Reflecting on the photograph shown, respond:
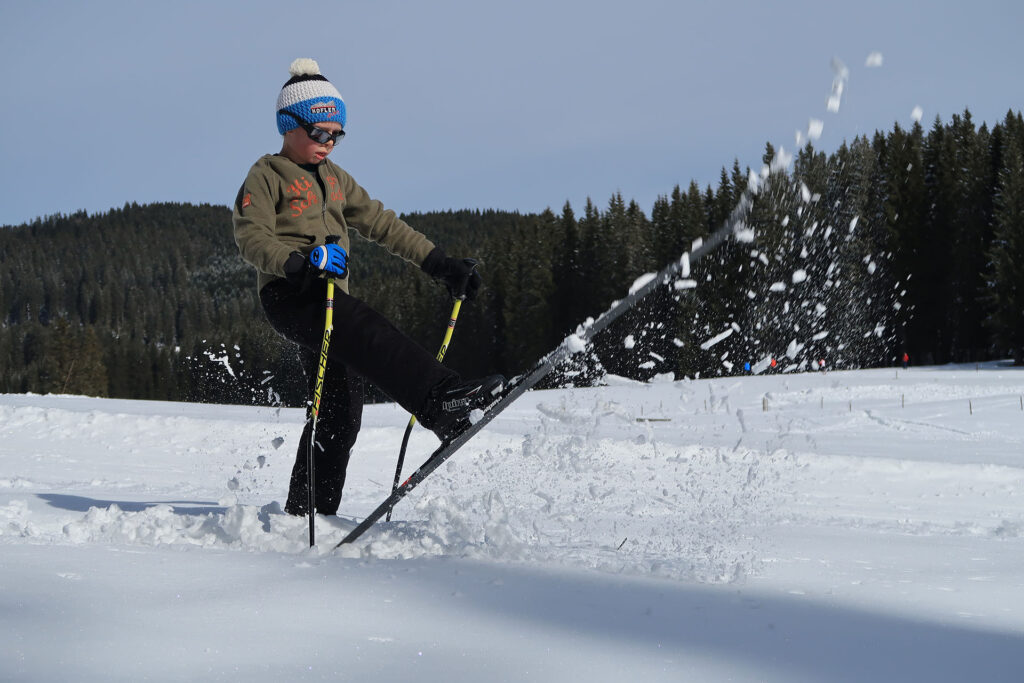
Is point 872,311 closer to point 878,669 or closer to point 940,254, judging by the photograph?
point 940,254

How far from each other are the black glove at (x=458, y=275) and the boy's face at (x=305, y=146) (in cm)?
73

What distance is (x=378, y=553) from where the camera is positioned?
3119mm

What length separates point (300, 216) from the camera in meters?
3.78

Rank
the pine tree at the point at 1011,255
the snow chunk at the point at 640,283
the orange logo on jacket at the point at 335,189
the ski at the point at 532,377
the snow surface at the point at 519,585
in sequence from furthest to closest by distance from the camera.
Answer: the pine tree at the point at 1011,255 → the orange logo on jacket at the point at 335,189 → the snow chunk at the point at 640,283 → the ski at the point at 532,377 → the snow surface at the point at 519,585

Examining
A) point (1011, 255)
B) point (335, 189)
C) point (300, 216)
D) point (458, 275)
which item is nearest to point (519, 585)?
point (458, 275)

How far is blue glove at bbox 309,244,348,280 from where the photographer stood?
3.26 m

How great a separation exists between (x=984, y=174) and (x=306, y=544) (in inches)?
1900

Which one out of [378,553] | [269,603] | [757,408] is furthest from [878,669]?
[757,408]

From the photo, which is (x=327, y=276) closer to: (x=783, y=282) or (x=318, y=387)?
(x=318, y=387)

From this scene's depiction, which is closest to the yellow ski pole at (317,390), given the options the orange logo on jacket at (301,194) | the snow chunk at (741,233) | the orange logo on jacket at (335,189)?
the orange logo on jacket at (301,194)

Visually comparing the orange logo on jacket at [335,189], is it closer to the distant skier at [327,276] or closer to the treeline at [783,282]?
the distant skier at [327,276]

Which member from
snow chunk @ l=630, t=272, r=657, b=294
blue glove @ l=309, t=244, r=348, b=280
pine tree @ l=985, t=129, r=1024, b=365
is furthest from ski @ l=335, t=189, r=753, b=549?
pine tree @ l=985, t=129, r=1024, b=365

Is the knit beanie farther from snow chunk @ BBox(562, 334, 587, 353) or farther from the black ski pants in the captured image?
snow chunk @ BBox(562, 334, 587, 353)

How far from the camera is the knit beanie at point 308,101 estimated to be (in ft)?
12.4
